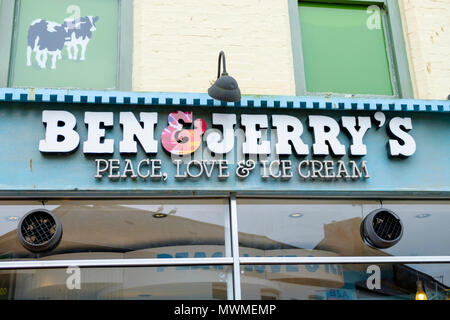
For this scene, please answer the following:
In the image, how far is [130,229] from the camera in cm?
A: 584

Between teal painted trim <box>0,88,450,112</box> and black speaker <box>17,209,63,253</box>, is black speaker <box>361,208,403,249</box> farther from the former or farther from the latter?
black speaker <box>17,209,63,253</box>

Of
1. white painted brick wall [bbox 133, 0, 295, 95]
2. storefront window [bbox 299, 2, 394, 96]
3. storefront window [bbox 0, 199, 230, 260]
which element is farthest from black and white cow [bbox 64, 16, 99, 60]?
storefront window [bbox 299, 2, 394, 96]

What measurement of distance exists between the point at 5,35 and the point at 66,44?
688 millimetres

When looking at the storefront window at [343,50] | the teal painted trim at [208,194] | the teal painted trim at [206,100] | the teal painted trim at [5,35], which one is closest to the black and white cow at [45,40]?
the teal painted trim at [5,35]

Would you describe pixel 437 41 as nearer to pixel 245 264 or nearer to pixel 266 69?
pixel 266 69

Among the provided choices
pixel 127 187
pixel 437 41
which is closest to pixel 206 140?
pixel 127 187

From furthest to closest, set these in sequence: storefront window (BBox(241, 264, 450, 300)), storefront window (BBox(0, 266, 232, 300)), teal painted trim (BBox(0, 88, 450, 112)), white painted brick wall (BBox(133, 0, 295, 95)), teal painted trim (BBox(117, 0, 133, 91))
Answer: white painted brick wall (BBox(133, 0, 295, 95)) → teal painted trim (BBox(117, 0, 133, 91)) → storefront window (BBox(241, 264, 450, 300)) → teal painted trim (BBox(0, 88, 450, 112)) → storefront window (BBox(0, 266, 232, 300))

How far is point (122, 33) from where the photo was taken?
6445 mm

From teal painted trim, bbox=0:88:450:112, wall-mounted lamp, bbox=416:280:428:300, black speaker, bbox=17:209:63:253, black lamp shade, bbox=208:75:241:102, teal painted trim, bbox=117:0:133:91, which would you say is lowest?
wall-mounted lamp, bbox=416:280:428:300

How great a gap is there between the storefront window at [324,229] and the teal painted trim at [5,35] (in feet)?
10.1

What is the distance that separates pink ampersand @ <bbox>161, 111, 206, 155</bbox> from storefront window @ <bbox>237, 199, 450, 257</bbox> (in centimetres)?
86

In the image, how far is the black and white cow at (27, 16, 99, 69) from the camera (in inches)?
249

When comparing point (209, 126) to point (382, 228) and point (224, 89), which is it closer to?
point (224, 89)
